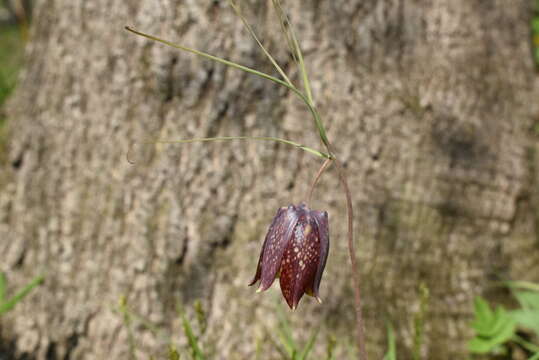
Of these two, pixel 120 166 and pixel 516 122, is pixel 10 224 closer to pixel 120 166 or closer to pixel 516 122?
pixel 120 166

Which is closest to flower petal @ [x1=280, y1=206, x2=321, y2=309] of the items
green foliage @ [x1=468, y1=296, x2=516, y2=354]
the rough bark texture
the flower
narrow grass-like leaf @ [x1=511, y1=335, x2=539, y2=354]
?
the flower

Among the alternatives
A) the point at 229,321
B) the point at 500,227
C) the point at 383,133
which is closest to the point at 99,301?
the point at 229,321

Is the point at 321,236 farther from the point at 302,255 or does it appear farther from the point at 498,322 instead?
the point at 498,322

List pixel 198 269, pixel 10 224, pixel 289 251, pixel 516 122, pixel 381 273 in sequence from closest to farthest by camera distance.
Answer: pixel 289 251 → pixel 198 269 → pixel 381 273 → pixel 10 224 → pixel 516 122

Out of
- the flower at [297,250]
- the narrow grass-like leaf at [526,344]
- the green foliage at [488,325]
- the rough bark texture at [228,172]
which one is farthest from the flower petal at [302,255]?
the narrow grass-like leaf at [526,344]

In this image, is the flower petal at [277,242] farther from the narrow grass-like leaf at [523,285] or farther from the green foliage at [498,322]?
the narrow grass-like leaf at [523,285]

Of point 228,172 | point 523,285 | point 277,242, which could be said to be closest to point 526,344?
point 523,285

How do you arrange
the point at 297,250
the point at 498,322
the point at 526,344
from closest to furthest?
the point at 297,250 → the point at 498,322 → the point at 526,344

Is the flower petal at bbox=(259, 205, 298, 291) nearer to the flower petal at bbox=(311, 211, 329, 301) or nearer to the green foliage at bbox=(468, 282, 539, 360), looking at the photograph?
the flower petal at bbox=(311, 211, 329, 301)
